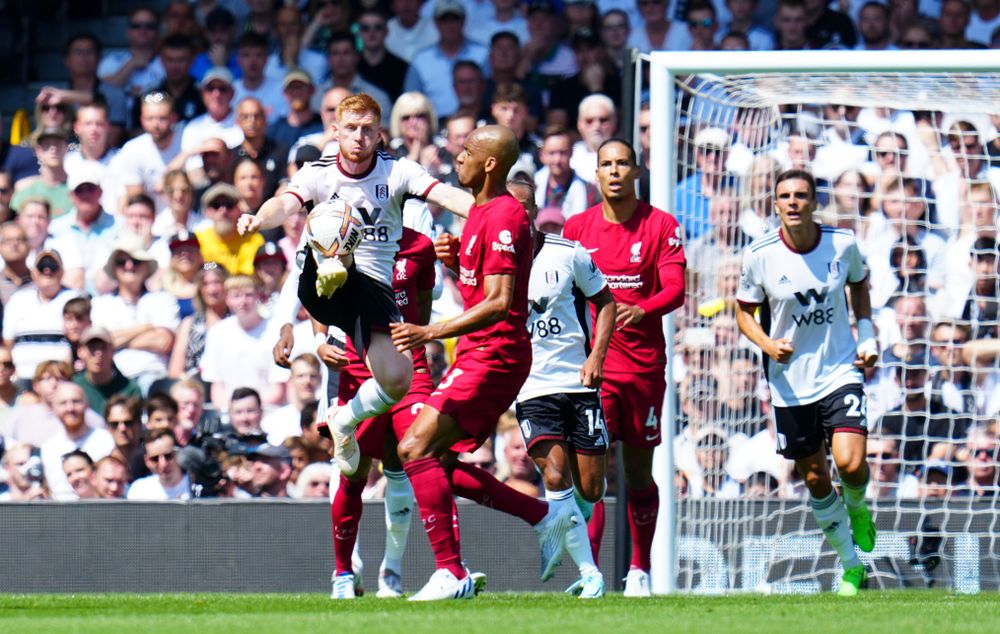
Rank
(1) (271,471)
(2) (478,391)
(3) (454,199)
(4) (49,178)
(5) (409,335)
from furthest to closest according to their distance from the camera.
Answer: (4) (49,178), (1) (271,471), (3) (454,199), (2) (478,391), (5) (409,335)

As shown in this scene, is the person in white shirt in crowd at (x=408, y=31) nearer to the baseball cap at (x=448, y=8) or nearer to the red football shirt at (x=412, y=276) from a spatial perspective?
the baseball cap at (x=448, y=8)

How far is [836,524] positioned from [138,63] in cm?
917

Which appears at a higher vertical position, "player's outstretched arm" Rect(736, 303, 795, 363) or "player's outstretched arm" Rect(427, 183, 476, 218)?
"player's outstretched arm" Rect(427, 183, 476, 218)

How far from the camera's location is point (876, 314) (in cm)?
1170

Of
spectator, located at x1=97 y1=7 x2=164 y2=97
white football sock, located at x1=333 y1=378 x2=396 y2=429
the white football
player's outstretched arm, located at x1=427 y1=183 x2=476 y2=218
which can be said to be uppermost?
spectator, located at x1=97 y1=7 x2=164 y2=97

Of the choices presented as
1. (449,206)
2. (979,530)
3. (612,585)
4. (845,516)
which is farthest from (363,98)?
(979,530)

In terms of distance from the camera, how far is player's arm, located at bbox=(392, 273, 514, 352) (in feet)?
22.9

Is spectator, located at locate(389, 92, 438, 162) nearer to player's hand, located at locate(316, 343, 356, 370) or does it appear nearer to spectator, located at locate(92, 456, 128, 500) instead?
spectator, located at locate(92, 456, 128, 500)

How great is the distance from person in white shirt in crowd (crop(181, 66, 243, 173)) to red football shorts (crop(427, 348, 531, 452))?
7.64m

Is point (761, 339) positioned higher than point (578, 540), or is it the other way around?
point (761, 339)

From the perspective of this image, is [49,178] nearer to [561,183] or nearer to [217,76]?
[217,76]

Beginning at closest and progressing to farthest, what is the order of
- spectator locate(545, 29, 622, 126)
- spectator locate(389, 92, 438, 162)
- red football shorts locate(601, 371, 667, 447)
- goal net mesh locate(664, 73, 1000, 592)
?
red football shorts locate(601, 371, 667, 447) < goal net mesh locate(664, 73, 1000, 592) < spectator locate(389, 92, 438, 162) < spectator locate(545, 29, 622, 126)

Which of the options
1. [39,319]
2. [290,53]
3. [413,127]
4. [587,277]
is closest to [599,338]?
[587,277]

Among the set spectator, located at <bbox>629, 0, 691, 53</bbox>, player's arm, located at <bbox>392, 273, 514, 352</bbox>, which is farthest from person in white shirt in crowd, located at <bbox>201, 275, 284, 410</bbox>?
player's arm, located at <bbox>392, 273, 514, 352</bbox>
